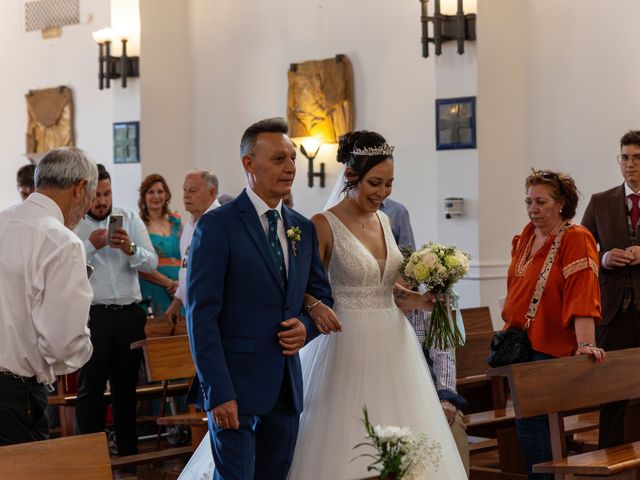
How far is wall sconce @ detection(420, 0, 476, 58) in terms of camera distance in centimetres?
866

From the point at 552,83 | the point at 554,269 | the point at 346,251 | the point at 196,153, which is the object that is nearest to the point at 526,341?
the point at 554,269

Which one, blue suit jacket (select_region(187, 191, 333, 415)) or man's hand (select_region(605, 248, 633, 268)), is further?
man's hand (select_region(605, 248, 633, 268))

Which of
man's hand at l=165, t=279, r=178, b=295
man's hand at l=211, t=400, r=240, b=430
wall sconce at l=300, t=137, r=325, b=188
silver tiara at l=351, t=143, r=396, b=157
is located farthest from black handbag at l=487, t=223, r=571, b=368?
wall sconce at l=300, t=137, r=325, b=188

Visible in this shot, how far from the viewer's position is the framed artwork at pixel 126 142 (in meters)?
11.2

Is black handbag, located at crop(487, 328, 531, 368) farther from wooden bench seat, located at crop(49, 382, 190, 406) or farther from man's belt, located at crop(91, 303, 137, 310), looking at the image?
wooden bench seat, located at crop(49, 382, 190, 406)

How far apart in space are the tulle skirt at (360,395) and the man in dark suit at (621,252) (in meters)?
2.17

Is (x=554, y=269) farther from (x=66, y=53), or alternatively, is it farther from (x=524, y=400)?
(x=66, y=53)

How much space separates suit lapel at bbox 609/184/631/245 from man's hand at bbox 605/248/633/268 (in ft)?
0.96

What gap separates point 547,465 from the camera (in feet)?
14.3

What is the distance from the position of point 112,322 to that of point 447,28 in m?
4.01

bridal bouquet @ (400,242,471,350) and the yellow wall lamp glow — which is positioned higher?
the yellow wall lamp glow

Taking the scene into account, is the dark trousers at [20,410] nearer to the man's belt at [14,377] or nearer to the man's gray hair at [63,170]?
the man's belt at [14,377]

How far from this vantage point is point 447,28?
880 cm

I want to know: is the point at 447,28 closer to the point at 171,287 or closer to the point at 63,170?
the point at 171,287
